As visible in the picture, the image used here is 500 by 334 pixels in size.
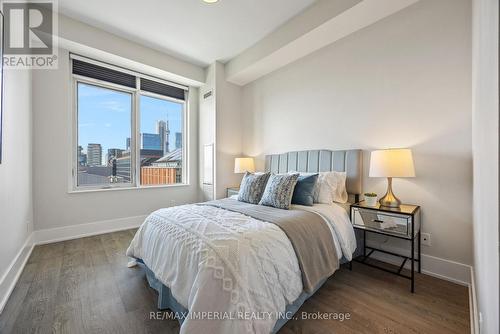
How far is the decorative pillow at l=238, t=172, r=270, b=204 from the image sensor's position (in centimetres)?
246

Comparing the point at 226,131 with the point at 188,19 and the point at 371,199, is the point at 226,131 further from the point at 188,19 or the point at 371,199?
the point at 371,199

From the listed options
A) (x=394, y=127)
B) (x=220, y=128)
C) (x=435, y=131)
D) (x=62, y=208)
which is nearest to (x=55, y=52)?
(x=62, y=208)

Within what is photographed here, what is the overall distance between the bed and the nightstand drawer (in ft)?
0.41

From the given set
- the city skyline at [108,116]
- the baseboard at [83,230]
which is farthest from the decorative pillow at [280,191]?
the city skyline at [108,116]

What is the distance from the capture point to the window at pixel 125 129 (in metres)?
3.34

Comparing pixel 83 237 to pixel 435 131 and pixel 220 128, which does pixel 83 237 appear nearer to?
pixel 220 128

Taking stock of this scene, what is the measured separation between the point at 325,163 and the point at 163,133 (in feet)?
10.2

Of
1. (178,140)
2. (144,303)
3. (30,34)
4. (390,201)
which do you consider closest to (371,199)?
(390,201)

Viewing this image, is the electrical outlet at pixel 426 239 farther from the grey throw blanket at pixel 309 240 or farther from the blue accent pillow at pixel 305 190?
the blue accent pillow at pixel 305 190

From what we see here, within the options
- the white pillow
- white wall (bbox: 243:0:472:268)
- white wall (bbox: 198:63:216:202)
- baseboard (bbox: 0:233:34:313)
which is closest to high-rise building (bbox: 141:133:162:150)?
white wall (bbox: 198:63:216:202)

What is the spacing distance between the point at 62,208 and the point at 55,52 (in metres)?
2.20

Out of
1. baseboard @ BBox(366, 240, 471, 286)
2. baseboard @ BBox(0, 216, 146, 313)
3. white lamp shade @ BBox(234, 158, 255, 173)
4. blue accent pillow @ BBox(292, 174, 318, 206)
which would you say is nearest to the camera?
baseboard @ BBox(0, 216, 146, 313)

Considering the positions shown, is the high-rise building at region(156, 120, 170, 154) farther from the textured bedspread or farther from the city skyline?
the textured bedspread
